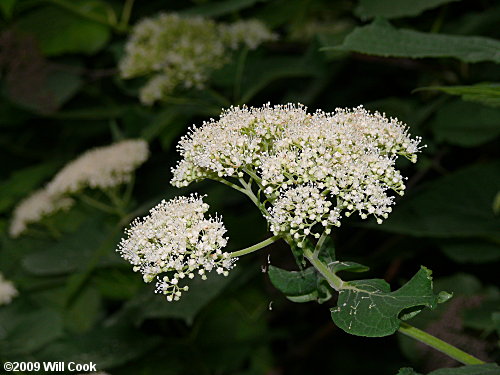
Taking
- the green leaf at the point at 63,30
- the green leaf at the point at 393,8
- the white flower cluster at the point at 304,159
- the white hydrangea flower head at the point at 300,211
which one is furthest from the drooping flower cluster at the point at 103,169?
the white hydrangea flower head at the point at 300,211

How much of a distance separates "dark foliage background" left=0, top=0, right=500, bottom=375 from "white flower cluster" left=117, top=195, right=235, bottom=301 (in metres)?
0.76

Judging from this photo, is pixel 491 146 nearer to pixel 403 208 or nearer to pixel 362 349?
pixel 403 208

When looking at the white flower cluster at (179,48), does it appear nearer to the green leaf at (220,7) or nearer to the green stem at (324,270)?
the green leaf at (220,7)

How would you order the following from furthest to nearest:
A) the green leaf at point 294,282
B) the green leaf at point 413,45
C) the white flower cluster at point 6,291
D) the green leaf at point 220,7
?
the white flower cluster at point 6,291 → the green leaf at point 220,7 → the green leaf at point 413,45 → the green leaf at point 294,282

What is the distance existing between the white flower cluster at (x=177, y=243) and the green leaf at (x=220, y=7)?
3.79ft

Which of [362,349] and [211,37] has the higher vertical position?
[211,37]

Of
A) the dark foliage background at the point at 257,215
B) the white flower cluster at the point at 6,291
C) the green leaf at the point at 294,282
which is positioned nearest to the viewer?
the green leaf at the point at 294,282

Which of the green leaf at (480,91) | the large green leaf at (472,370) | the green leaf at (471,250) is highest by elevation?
the green leaf at (480,91)

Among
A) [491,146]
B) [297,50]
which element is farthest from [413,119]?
[297,50]

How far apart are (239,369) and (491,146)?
3.88 ft

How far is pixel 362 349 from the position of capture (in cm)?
238

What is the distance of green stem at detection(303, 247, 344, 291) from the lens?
2.89ft

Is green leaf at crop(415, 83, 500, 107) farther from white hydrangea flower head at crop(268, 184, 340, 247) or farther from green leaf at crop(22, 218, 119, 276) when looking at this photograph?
green leaf at crop(22, 218, 119, 276)

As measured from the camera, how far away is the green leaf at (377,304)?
79 cm
